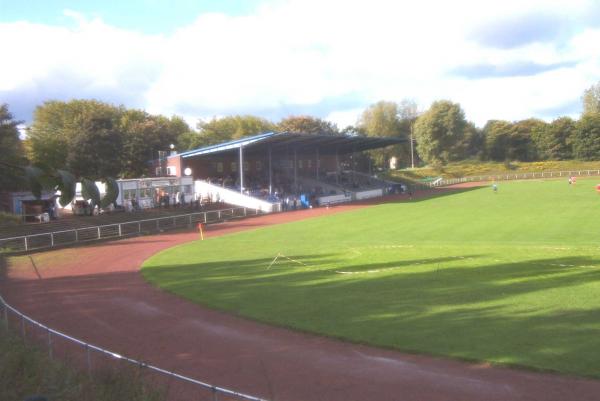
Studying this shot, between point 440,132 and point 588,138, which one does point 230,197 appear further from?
point 588,138

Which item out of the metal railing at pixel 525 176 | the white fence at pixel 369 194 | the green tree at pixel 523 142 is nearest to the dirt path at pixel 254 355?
the white fence at pixel 369 194

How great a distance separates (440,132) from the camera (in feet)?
319

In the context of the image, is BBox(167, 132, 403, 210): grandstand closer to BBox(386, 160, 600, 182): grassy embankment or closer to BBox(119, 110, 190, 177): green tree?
BBox(119, 110, 190, 177): green tree

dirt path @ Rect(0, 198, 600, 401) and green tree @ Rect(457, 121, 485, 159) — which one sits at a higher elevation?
green tree @ Rect(457, 121, 485, 159)

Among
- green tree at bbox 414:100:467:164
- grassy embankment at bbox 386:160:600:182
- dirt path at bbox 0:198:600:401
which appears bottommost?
dirt path at bbox 0:198:600:401

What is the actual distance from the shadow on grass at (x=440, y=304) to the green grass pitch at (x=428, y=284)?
1.4 inches

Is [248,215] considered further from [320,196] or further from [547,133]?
[547,133]

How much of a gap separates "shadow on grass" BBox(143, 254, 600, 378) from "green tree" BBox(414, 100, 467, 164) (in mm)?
79869

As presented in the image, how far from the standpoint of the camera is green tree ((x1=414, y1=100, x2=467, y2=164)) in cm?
9644

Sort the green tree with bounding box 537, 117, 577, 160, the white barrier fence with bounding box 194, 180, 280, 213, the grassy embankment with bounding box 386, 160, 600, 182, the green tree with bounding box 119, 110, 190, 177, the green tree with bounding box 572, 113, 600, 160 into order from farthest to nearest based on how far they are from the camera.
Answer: the green tree with bounding box 537, 117, 577, 160
the green tree with bounding box 572, 113, 600, 160
the grassy embankment with bounding box 386, 160, 600, 182
the green tree with bounding box 119, 110, 190, 177
the white barrier fence with bounding box 194, 180, 280, 213

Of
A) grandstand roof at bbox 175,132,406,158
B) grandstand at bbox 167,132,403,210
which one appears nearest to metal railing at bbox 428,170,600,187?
grandstand at bbox 167,132,403,210

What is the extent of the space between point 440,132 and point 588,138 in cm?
2552

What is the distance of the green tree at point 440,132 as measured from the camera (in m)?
96.4

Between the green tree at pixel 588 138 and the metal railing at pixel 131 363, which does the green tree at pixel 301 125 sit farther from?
the metal railing at pixel 131 363
